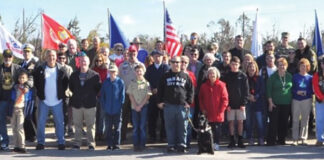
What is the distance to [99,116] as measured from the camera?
11094 mm

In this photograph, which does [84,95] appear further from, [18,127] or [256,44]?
[256,44]

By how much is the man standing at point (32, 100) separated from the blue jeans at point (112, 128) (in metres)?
1.73

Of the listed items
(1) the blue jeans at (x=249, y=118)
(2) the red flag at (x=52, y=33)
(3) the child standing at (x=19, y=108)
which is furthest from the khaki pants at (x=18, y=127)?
(1) the blue jeans at (x=249, y=118)

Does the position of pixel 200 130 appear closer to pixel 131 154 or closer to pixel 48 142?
pixel 131 154

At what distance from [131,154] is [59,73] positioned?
228 cm

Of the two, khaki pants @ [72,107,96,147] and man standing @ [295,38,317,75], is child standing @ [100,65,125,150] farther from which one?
man standing @ [295,38,317,75]

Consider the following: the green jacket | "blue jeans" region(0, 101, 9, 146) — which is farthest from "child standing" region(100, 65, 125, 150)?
the green jacket

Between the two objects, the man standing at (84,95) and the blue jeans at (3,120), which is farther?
the man standing at (84,95)

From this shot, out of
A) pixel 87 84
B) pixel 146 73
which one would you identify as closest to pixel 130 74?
pixel 146 73

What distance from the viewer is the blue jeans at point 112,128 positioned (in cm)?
986

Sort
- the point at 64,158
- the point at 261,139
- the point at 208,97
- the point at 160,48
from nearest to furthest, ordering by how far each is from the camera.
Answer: the point at 64,158 < the point at 208,97 < the point at 261,139 < the point at 160,48

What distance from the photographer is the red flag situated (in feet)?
44.2

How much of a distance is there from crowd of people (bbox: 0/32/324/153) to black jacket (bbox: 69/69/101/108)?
0.07 feet

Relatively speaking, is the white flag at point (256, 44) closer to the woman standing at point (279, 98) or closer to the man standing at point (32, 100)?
the woman standing at point (279, 98)
